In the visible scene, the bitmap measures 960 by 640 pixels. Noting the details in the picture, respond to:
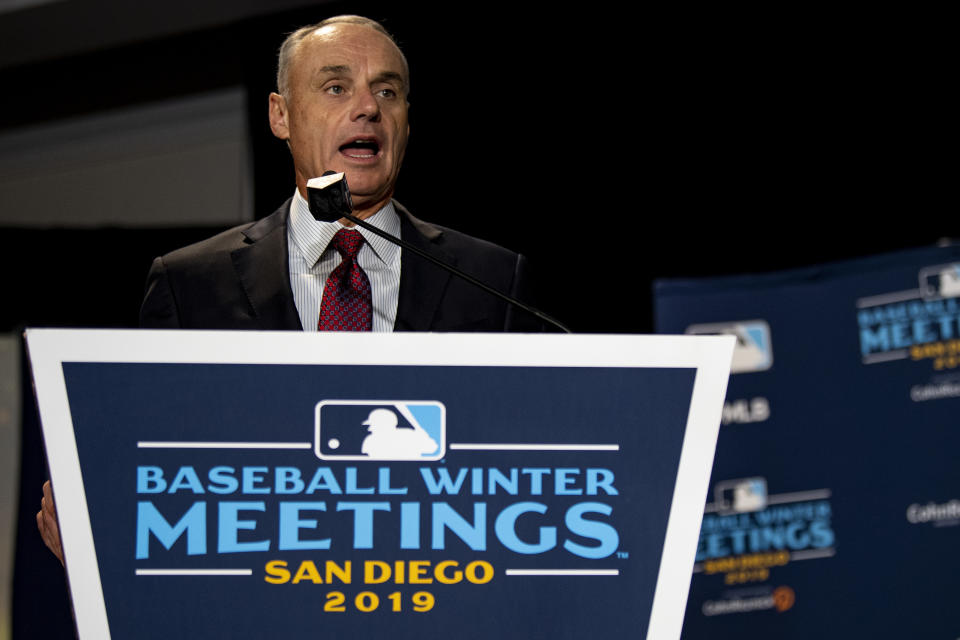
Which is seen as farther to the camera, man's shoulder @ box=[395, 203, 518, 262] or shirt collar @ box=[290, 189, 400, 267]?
man's shoulder @ box=[395, 203, 518, 262]

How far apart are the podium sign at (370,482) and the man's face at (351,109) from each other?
62 cm

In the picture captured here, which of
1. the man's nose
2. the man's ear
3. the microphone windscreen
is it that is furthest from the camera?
the man's ear

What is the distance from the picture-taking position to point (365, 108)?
1510 millimetres

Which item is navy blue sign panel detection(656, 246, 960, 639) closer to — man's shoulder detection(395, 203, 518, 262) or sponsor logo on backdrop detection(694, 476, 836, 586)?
sponsor logo on backdrop detection(694, 476, 836, 586)

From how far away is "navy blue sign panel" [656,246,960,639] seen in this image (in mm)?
2969

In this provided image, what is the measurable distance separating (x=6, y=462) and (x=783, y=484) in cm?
296

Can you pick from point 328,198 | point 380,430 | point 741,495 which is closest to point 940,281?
point 741,495

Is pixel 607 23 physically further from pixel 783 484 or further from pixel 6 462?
pixel 6 462

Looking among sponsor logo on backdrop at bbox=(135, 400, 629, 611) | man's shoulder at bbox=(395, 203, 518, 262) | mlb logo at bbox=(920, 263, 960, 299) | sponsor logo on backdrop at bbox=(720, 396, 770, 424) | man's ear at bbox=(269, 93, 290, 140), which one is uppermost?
mlb logo at bbox=(920, 263, 960, 299)

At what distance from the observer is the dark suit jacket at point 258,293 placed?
4.51 ft

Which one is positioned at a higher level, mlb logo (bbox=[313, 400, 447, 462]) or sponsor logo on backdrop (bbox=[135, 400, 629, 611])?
mlb logo (bbox=[313, 400, 447, 462])

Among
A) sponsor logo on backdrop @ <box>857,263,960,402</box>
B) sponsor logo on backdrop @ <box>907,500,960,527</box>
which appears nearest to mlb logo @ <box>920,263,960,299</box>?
sponsor logo on backdrop @ <box>857,263,960,402</box>

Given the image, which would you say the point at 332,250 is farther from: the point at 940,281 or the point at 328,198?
the point at 940,281

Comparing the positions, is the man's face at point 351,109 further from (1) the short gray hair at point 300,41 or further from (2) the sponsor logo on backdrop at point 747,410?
(2) the sponsor logo on backdrop at point 747,410
